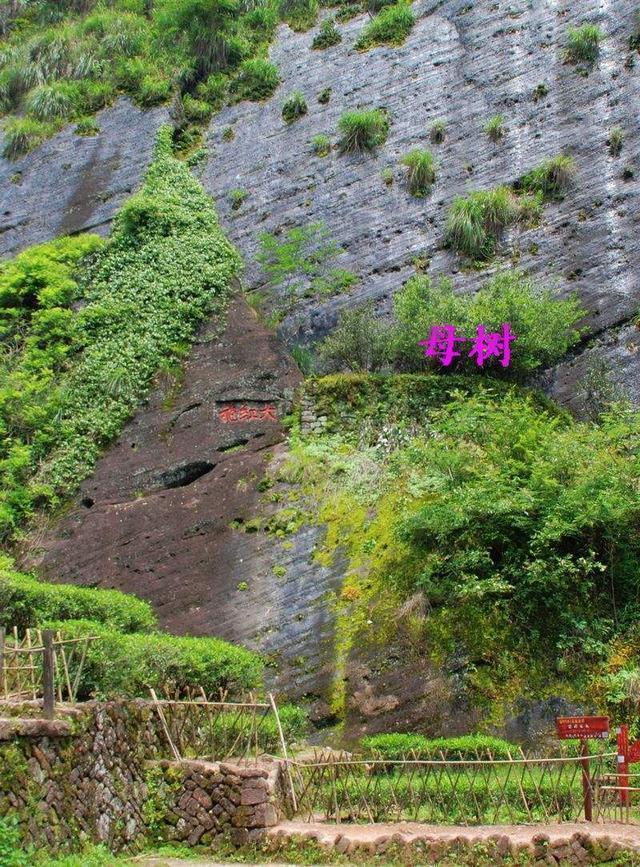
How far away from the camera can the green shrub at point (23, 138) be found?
78.2 feet

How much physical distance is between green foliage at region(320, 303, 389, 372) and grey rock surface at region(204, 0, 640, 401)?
5.30 feet

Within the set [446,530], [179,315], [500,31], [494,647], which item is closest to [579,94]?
[500,31]

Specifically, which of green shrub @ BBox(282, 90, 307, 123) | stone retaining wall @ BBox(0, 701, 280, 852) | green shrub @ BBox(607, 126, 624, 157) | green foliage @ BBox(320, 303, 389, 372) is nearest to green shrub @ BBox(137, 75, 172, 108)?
green shrub @ BBox(282, 90, 307, 123)

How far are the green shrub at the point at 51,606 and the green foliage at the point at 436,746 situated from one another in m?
3.50

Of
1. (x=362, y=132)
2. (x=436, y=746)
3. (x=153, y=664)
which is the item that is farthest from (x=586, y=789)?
(x=362, y=132)

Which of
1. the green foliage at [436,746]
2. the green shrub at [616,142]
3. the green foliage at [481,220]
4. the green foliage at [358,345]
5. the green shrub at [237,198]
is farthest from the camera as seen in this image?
the green shrub at [237,198]

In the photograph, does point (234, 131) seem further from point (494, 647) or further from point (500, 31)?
point (494, 647)

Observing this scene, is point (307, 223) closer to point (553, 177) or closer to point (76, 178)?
point (553, 177)

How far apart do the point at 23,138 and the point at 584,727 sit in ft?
70.1

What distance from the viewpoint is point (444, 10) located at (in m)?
23.1

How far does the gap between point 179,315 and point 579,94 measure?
990 cm

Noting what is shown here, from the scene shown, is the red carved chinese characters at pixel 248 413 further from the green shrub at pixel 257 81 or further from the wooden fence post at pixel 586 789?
the green shrub at pixel 257 81

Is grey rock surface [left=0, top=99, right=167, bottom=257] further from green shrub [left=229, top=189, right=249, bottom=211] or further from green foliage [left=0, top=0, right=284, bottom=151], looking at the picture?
green shrub [left=229, top=189, right=249, bottom=211]

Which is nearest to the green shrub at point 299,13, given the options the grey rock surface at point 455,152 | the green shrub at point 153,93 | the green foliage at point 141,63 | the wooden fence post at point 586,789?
the green foliage at point 141,63
